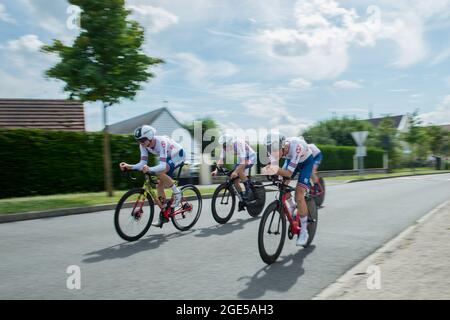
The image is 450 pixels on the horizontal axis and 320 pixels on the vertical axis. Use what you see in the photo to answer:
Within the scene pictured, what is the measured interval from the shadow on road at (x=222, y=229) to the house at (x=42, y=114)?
16.8m

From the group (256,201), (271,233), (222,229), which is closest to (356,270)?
(271,233)

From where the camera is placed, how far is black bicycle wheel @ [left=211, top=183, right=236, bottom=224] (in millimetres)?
8539

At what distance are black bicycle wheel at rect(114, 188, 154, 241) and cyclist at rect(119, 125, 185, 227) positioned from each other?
0.33 meters

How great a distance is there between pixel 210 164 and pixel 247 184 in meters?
13.5

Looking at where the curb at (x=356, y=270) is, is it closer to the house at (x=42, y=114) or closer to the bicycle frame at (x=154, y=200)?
the bicycle frame at (x=154, y=200)

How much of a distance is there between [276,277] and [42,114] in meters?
22.1

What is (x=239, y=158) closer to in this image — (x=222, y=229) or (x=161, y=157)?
(x=222, y=229)

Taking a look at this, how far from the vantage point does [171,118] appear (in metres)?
37.2

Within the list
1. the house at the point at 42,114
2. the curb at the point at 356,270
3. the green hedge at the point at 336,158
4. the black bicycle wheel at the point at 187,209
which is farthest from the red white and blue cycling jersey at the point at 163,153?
the green hedge at the point at 336,158

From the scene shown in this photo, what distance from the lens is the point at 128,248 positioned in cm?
623

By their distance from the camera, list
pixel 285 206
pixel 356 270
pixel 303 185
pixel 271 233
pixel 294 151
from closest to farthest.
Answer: pixel 356 270 → pixel 271 233 → pixel 285 206 → pixel 294 151 → pixel 303 185

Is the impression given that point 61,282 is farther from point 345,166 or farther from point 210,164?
point 345,166

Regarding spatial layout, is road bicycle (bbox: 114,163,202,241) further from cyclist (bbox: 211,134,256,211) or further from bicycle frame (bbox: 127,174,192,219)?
cyclist (bbox: 211,134,256,211)
